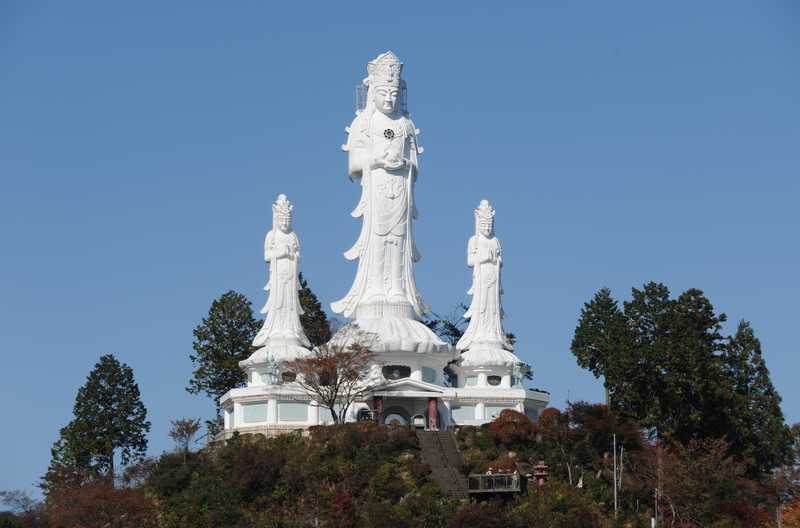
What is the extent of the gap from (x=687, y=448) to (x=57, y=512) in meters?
23.8

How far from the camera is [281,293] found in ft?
237

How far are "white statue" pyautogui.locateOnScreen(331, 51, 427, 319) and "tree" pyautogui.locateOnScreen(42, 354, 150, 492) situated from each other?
9814 millimetres

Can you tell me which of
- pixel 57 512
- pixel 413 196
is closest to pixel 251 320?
pixel 413 196

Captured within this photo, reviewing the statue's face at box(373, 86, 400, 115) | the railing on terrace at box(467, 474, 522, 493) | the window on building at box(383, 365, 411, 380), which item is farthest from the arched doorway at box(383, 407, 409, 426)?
the statue's face at box(373, 86, 400, 115)

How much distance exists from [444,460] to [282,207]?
15.6 m

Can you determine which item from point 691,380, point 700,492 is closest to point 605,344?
point 691,380

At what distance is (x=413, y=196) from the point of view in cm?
7506

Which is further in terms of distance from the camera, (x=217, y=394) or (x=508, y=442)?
(x=217, y=394)

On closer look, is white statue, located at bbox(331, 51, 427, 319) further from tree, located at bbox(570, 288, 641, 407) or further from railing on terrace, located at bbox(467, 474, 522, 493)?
A: railing on terrace, located at bbox(467, 474, 522, 493)

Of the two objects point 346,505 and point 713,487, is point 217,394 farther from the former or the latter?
point 713,487

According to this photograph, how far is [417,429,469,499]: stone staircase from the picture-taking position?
197ft

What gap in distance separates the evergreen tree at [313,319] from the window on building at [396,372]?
6039 millimetres

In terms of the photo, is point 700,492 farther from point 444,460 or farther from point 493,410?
point 493,410

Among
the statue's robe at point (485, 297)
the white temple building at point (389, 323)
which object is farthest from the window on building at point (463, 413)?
the statue's robe at point (485, 297)
